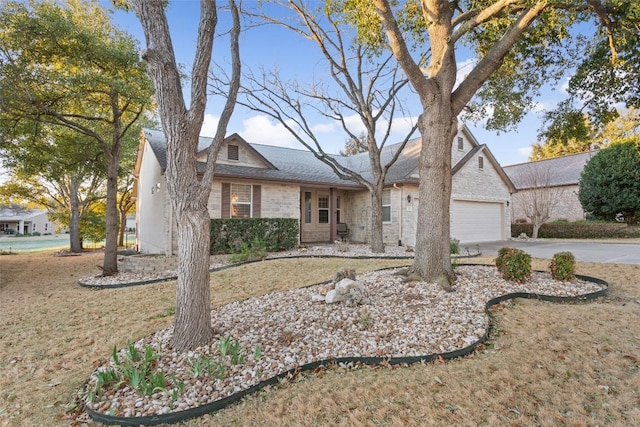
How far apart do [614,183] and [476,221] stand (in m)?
6.95

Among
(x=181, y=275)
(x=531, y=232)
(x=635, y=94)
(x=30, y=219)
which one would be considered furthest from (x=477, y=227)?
(x=30, y=219)

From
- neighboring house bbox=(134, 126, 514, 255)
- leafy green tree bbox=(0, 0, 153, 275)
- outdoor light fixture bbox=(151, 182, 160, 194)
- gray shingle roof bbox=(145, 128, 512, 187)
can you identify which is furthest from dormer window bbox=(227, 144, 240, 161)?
leafy green tree bbox=(0, 0, 153, 275)

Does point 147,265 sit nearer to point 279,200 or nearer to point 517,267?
point 279,200

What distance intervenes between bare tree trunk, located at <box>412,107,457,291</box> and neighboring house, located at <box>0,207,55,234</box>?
51.1 meters

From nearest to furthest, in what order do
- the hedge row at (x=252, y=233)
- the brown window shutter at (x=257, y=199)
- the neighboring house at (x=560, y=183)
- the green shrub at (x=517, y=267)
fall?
the green shrub at (x=517, y=267) → the hedge row at (x=252, y=233) → the brown window shutter at (x=257, y=199) → the neighboring house at (x=560, y=183)

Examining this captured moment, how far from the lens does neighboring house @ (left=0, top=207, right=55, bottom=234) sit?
42.8 meters

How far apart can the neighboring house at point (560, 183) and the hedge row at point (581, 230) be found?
6.94 ft

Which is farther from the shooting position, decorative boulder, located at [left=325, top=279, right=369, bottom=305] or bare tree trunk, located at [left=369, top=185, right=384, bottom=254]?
bare tree trunk, located at [left=369, top=185, right=384, bottom=254]

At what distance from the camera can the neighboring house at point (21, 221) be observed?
42781mm

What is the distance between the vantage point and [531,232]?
18703mm

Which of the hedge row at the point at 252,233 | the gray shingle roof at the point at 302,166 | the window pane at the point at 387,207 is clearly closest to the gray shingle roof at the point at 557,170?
the gray shingle roof at the point at 302,166

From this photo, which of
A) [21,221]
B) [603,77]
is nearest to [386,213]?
[603,77]

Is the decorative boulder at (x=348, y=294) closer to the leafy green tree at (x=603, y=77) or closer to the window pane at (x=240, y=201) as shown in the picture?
the leafy green tree at (x=603, y=77)

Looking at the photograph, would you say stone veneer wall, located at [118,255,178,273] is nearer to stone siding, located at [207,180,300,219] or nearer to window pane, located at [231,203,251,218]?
window pane, located at [231,203,251,218]
